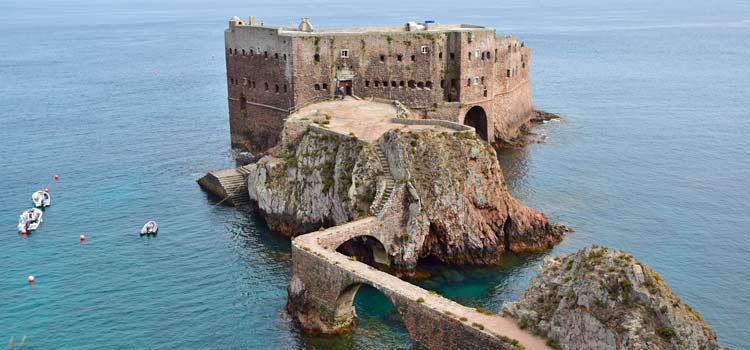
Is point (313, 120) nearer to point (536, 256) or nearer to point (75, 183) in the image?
point (536, 256)

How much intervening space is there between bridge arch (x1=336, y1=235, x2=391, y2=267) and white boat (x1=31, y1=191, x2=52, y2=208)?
3437 centimetres

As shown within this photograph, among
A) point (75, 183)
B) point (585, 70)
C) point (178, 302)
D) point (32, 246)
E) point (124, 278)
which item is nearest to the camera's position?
point (178, 302)

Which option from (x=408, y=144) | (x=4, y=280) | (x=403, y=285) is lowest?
(x=4, y=280)

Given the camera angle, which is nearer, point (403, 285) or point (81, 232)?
point (403, 285)

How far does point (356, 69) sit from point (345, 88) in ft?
8.03

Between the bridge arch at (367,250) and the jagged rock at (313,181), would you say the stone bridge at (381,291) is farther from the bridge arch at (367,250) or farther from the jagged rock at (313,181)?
the jagged rock at (313,181)

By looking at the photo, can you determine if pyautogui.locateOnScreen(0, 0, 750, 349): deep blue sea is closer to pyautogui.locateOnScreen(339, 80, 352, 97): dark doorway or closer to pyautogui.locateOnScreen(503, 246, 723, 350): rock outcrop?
pyautogui.locateOnScreen(503, 246, 723, 350): rock outcrop

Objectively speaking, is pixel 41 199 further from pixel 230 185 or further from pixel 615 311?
pixel 615 311

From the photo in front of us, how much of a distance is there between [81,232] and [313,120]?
23.7m

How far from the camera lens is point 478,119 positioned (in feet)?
Result: 335

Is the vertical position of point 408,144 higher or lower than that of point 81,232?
higher

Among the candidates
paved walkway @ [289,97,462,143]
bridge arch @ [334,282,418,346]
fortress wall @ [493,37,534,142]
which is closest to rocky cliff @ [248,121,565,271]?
paved walkway @ [289,97,462,143]

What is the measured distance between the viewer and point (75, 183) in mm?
90625

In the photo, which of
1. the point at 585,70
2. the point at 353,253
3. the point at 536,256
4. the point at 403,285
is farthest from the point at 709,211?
the point at 585,70
